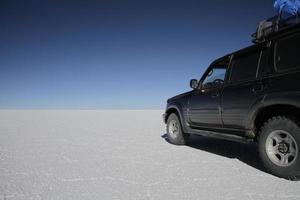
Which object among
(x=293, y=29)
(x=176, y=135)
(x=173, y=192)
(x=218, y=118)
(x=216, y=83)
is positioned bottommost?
(x=173, y=192)

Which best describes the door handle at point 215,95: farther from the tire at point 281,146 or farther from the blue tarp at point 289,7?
the blue tarp at point 289,7

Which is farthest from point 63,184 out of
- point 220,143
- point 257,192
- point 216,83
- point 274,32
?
point 220,143

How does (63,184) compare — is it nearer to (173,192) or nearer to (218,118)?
(173,192)

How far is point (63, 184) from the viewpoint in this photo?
3.44m

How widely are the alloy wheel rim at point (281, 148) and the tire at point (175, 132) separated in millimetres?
2867

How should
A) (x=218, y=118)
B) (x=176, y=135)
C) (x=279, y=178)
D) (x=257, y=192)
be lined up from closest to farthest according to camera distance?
(x=257, y=192)
(x=279, y=178)
(x=218, y=118)
(x=176, y=135)

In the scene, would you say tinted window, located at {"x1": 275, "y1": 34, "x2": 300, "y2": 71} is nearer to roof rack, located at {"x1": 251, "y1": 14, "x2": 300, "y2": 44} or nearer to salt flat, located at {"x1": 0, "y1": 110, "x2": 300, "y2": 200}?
roof rack, located at {"x1": 251, "y1": 14, "x2": 300, "y2": 44}

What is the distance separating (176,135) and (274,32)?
3.51 metres

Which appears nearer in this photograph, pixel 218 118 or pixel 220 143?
pixel 218 118

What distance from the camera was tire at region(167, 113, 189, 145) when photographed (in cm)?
645

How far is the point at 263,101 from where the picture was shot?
146 inches

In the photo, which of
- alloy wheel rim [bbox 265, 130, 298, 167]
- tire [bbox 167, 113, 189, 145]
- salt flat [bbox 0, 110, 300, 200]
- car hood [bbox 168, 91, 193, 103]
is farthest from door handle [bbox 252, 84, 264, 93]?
tire [bbox 167, 113, 189, 145]

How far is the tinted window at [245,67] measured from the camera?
165 inches

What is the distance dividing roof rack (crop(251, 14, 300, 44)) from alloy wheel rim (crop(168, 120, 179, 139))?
2954 mm
